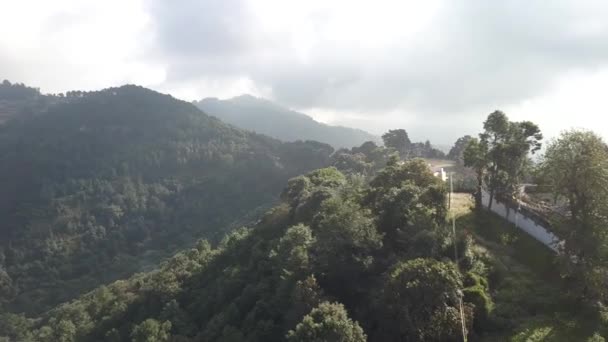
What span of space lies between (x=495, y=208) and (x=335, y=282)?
18.2 metres

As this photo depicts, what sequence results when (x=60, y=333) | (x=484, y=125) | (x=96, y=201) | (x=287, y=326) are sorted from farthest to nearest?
(x=96, y=201), (x=60, y=333), (x=484, y=125), (x=287, y=326)

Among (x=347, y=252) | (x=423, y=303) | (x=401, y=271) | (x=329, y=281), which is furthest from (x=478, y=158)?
(x=423, y=303)

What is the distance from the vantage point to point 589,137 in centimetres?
2769

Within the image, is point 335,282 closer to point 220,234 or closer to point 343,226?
A: point 343,226

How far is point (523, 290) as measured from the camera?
30.0 m

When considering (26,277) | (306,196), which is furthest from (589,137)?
(26,277)

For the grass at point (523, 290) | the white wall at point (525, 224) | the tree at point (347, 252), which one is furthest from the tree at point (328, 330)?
the white wall at point (525, 224)

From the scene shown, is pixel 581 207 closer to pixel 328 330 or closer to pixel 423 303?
pixel 423 303

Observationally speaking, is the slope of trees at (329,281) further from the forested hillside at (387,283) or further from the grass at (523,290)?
the grass at (523,290)

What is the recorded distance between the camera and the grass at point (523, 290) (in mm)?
26031

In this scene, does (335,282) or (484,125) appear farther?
(484,125)

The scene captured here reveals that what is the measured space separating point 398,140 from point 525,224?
277ft

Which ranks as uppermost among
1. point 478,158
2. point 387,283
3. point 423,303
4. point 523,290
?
point 478,158

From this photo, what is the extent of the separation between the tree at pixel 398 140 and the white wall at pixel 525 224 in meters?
76.3
